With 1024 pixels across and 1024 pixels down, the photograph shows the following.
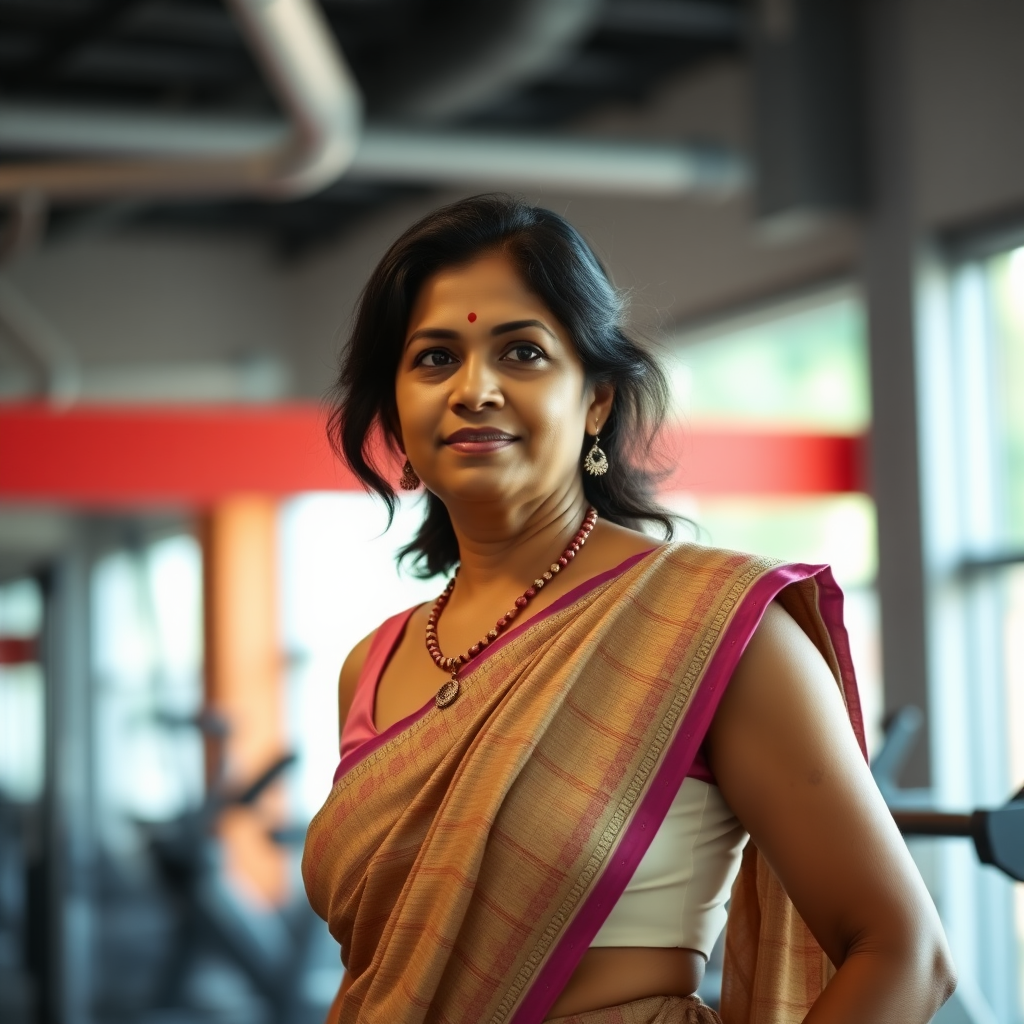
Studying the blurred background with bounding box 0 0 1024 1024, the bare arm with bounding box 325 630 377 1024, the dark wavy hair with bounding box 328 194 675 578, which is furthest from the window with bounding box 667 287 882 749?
the dark wavy hair with bounding box 328 194 675 578

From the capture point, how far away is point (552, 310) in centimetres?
132

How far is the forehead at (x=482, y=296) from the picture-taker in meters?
1.31

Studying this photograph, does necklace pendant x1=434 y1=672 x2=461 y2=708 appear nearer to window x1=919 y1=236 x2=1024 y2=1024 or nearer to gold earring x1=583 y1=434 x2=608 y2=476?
gold earring x1=583 y1=434 x2=608 y2=476

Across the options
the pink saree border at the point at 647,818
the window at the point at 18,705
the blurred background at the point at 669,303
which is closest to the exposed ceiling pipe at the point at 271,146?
the blurred background at the point at 669,303

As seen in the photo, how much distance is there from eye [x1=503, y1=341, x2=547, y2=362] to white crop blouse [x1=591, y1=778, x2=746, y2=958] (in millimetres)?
376

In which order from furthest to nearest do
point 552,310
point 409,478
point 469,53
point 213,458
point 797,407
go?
point 797,407, point 469,53, point 213,458, point 409,478, point 552,310

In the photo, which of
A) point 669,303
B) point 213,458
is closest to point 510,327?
point 669,303

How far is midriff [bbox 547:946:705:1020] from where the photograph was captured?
1216mm

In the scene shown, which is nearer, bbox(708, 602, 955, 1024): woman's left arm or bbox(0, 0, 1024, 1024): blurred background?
bbox(708, 602, 955, 1024): woman's left arm

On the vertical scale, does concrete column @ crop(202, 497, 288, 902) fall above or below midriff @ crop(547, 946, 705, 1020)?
below

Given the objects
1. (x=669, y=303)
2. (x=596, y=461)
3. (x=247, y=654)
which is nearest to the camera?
(x=596, y=461)

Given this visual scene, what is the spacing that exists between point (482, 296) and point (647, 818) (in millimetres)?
463

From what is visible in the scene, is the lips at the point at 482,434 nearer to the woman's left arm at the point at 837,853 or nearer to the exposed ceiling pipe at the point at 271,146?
the woman's left arm at the point at 837,853

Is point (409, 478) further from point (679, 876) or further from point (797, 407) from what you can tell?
point (797, 407)
